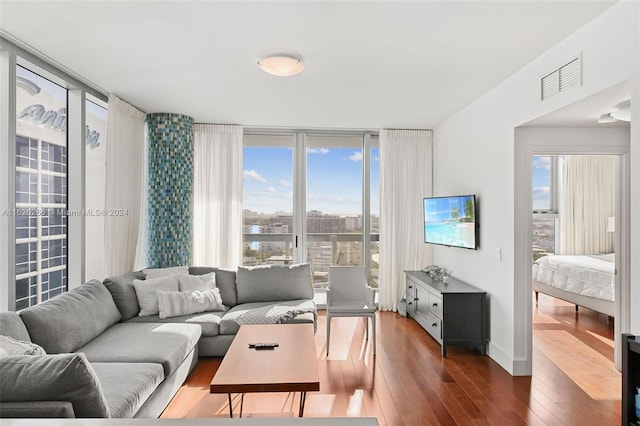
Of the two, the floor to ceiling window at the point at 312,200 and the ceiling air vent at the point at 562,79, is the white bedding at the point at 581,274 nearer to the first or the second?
the floor to ceiling window at the point at 312,200

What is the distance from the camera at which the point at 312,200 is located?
18.8 ft

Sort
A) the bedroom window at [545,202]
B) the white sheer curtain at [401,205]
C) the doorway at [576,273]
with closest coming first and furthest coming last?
the doorway at [576,273], the white sheer curtain at [401,205], the bedroom window at [545,202]

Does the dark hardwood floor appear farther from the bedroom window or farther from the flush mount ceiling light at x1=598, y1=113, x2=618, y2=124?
the bedroom window

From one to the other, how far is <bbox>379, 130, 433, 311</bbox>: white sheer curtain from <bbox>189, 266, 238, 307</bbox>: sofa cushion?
2.27m

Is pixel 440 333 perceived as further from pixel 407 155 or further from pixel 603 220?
pixel 603 220

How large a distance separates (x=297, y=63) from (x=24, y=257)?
266 cm

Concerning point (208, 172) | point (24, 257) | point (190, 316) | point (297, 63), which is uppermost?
point (297, 63)

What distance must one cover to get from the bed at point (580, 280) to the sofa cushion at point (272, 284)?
3.50 meters

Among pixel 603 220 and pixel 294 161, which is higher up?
pixel 294 161

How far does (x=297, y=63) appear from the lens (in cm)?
301

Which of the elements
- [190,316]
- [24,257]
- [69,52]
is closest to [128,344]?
[190,316]

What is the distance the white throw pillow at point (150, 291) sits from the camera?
146 inches

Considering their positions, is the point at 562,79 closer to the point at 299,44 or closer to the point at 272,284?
the point at 299,44

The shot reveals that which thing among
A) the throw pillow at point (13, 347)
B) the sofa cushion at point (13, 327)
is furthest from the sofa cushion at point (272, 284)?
the throw pillow at point (13, 347)
